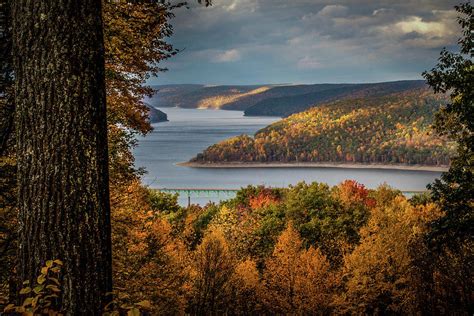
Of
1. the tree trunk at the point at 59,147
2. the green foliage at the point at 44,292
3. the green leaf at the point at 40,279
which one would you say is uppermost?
the tree trunk at the point at 59,147

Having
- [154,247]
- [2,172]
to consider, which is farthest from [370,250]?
[2,172]

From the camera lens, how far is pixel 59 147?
4.19m

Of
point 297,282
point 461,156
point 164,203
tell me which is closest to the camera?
point 461,156

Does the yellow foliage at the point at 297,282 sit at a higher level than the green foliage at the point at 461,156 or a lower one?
lower

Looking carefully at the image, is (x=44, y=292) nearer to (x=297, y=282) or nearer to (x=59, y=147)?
(x=59, y=147)

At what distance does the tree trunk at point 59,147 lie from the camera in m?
4.17

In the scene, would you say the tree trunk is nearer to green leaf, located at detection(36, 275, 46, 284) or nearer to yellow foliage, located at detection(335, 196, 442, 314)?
green leaf, located at detection(36, 275, 46, 284)

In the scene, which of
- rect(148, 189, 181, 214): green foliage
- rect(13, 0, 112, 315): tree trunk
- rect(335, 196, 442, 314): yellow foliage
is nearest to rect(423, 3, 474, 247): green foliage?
rect(13, 0, 112, 315): tree trunk

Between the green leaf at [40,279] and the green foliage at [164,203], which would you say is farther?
the green foliage at [164,203]

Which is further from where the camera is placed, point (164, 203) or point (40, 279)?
point (164, 203)

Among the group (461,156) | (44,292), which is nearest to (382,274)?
(461,156)

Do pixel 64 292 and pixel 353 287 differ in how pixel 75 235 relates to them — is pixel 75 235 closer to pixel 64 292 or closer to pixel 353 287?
pixel 64 292

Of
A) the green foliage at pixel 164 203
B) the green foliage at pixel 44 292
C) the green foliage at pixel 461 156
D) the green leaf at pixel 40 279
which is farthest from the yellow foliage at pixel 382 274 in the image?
the green leaf at pixel 40 279

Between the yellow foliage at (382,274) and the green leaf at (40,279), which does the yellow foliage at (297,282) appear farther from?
the green leaf at (40,279)
